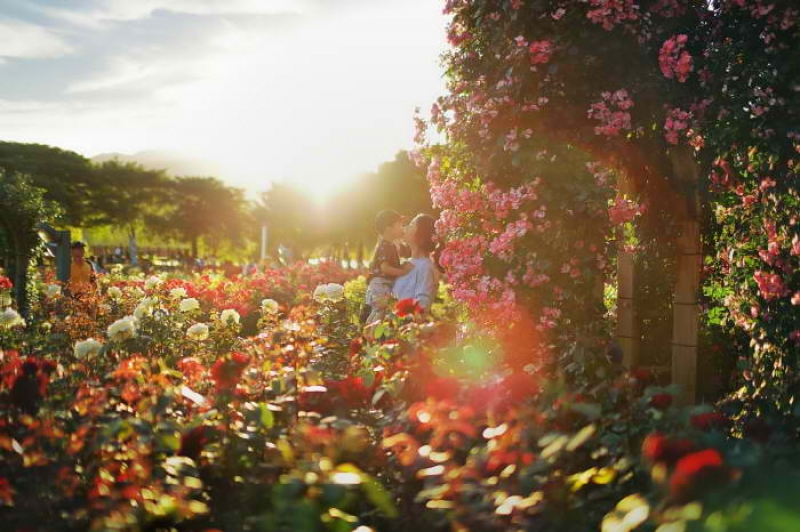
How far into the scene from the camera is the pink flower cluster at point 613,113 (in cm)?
449

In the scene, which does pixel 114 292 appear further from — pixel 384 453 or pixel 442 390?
pixel 442 390

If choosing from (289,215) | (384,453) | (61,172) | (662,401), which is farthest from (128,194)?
(662,401)

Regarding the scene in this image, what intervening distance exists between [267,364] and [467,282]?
2.55 meters

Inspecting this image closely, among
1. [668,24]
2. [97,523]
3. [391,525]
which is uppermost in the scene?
[668,24]

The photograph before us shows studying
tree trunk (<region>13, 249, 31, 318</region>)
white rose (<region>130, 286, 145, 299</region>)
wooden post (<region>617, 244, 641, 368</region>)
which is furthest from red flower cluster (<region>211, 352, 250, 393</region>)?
tree trunk (<region>13, 249, 31, 318</region>)

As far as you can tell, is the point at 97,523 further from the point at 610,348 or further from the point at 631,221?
the point at 631,221

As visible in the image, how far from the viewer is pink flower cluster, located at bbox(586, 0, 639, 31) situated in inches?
173

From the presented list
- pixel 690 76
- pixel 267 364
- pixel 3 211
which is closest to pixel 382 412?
pixel 267 364

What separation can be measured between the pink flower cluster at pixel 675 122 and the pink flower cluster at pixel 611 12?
641 millimetres

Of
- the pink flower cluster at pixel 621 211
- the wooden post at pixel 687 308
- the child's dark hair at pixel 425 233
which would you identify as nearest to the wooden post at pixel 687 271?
the wooden post at pixel 687 308

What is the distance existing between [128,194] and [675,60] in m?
52.9

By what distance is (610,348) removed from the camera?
3562mm

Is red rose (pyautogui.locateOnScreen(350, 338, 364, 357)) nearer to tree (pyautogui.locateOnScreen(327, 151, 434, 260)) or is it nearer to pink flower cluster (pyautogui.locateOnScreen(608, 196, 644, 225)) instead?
pink flower cluster (pyautogui.locateOnScreen(608, 196, 644, 225))

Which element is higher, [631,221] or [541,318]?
[631,221]
